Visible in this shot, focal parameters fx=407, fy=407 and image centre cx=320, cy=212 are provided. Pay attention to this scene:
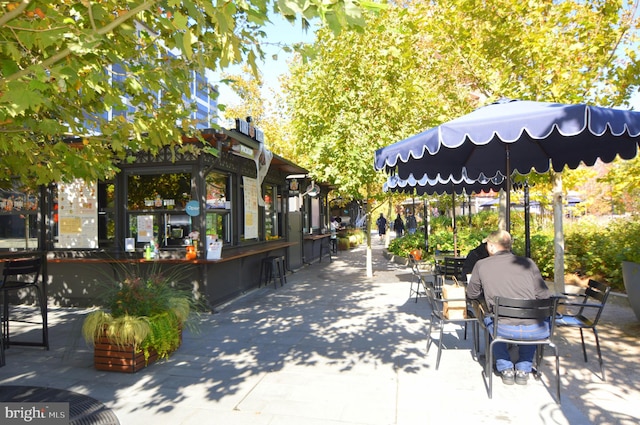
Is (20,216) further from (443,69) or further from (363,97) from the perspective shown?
(443,69)

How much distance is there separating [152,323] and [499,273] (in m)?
4.18

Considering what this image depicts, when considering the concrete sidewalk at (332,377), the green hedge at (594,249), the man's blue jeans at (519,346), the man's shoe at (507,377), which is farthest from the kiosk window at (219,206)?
the green hedge at (594,249)

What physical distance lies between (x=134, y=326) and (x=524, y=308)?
4359 mm

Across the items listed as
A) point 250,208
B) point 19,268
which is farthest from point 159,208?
point 19,268

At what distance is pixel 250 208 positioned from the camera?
420 inches

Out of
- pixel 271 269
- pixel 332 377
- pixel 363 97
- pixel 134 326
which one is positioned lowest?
pixel 332 377

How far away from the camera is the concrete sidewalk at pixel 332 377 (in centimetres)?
382

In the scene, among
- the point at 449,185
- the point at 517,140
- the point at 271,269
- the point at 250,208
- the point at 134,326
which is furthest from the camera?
the point at 271,269

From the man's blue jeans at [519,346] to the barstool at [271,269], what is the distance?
270 inches

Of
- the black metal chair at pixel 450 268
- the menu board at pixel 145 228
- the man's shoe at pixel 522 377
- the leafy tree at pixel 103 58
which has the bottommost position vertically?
the man's shoe at pixel 522 377

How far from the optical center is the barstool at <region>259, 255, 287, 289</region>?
35.7 ft

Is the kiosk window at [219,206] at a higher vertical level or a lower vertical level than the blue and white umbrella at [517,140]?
lower

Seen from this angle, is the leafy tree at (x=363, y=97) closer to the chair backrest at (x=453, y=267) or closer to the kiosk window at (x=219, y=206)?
the kiosk window at (x=219, y=206)

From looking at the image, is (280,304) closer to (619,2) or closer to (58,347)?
(58,347)
